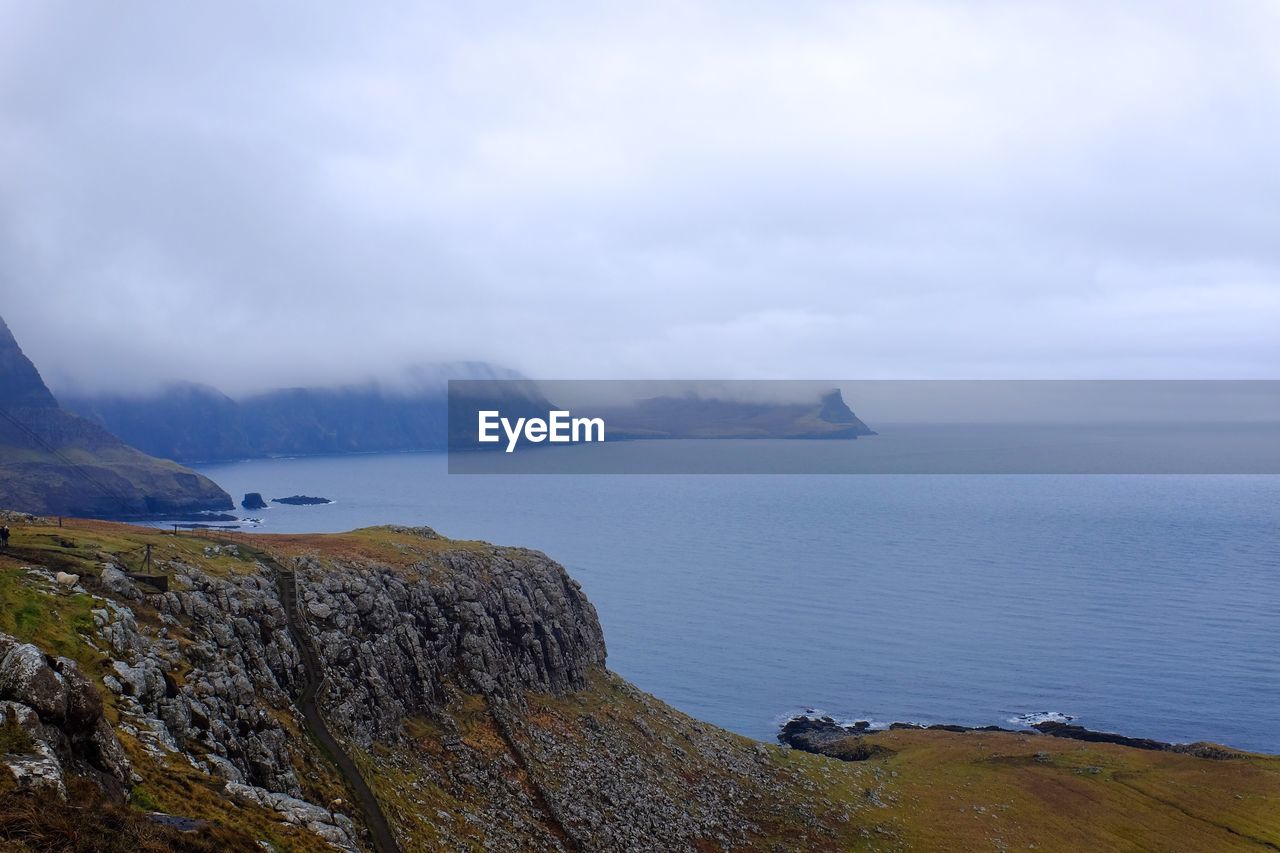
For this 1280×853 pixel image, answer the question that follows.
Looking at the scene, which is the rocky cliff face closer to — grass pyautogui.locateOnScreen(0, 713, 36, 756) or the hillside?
the hillside

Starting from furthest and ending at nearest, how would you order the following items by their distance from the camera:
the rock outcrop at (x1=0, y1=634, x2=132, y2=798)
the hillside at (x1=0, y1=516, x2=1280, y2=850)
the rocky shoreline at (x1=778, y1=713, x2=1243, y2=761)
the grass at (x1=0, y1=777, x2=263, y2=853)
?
the rocky shoreline at (x1=778, y1=713, x2=1243, y2=761) < the hillside at (x1=0, y1=516, x2=1280, y2=850) < the rock outcrop at (x1=0, y1=634, x2=132, y2=798) < the grass at (x1=0, y1=777, x2=263, y2=853)

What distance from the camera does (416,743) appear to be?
58906 millimetres

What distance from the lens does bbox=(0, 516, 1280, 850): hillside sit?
29047 millimetres

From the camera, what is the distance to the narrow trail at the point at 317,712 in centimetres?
4302

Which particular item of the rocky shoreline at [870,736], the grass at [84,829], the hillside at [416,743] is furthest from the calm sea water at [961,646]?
the grass at [84,829]

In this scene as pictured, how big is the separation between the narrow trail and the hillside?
0.65ft

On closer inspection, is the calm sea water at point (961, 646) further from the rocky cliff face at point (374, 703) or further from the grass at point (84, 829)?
the grass at point (84, 829)

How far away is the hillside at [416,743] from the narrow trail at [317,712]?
0.20 m

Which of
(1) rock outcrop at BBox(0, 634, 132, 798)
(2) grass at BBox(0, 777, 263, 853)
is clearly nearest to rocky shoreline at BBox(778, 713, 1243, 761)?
(1) rock outcrop at BBox(0, 634, 132, 798)

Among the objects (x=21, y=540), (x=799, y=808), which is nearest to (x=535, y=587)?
(x=799, y=808)

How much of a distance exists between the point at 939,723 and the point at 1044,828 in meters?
35.2

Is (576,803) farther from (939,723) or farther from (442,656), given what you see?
(939,723)

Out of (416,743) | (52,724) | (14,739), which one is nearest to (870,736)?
(416,743)

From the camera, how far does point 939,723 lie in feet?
381
